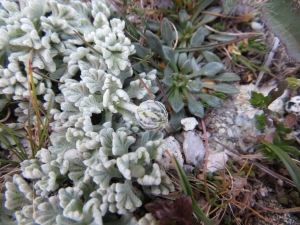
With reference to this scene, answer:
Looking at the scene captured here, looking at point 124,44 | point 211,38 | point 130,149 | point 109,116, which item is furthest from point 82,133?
point 211,38

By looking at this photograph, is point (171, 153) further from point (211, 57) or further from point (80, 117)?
point (211, 57)

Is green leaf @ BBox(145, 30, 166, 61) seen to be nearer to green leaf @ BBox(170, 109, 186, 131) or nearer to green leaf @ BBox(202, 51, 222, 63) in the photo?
green leaf @ BBox(202, 51, 222, 63)

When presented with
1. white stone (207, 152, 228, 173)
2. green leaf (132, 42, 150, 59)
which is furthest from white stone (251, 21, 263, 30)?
white stone (207, 152, 228, 173)

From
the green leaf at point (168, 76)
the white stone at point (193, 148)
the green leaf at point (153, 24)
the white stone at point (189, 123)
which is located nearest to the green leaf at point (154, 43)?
the green leaf at point (168, 76)

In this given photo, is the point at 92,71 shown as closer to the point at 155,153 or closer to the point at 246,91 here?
the point at 155,153

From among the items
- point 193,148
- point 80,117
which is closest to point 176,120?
point 193,148

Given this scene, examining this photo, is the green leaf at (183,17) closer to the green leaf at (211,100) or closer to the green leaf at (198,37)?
the green leaf at (198,37)
